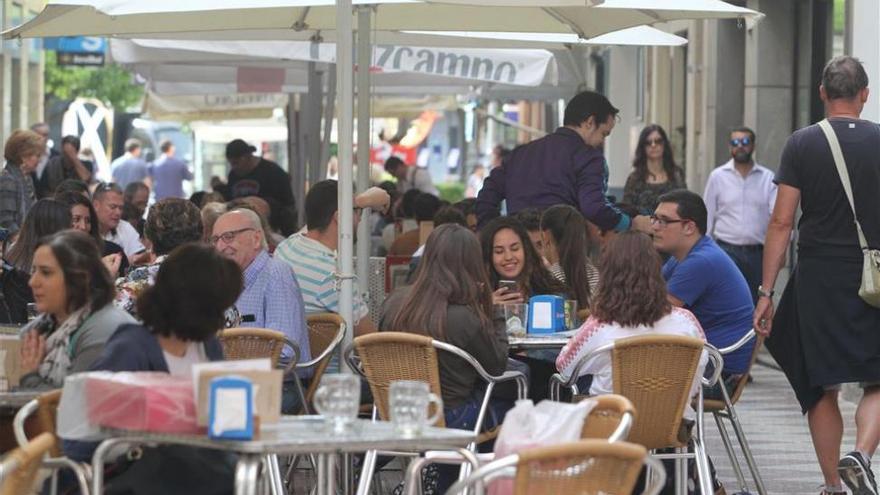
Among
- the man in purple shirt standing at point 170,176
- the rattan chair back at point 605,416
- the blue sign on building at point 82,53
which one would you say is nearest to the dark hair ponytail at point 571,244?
the rattan chair back at point 605,416

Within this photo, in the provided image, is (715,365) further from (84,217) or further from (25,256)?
(84,217)

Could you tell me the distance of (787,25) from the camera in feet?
61.8

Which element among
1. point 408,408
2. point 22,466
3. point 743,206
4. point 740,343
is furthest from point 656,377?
point 743,206

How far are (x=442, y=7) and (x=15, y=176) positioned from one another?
226 inches

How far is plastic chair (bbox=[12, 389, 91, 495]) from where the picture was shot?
222 inches

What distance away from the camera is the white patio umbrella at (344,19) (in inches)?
326

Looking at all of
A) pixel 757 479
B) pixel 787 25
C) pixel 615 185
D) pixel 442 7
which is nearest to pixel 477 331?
pixel 757 479

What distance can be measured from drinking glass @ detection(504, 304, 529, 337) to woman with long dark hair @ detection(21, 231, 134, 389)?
A: 9.63ft

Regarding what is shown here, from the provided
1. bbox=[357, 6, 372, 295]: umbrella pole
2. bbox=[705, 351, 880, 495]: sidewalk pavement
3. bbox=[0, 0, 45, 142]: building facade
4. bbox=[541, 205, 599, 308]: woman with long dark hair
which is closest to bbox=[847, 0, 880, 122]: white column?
bbox=[705, 351, 880, 495]: sidewalk pavement

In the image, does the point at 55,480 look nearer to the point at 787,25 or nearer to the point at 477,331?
the point at 477,331

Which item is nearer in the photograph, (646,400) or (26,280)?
(646,400)

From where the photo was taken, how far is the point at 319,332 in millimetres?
8922

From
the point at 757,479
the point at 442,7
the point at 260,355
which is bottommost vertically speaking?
the point at 757,479

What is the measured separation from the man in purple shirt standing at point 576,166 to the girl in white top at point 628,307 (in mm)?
3301
